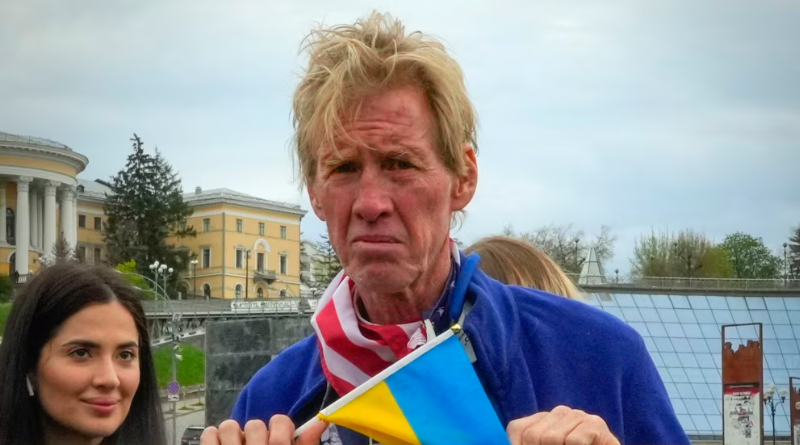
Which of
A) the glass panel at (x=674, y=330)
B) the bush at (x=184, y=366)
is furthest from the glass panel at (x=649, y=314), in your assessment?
the bush at (x=184, y=366)

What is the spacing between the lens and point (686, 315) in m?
51.5

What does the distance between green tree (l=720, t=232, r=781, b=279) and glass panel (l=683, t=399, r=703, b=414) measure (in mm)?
26845

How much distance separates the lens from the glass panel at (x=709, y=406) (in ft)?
153

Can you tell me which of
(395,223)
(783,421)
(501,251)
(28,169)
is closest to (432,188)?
(395,223)

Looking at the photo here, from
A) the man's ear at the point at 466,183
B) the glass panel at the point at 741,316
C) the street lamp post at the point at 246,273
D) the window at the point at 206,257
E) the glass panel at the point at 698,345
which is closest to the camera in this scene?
the man's ear at the point at 466,183

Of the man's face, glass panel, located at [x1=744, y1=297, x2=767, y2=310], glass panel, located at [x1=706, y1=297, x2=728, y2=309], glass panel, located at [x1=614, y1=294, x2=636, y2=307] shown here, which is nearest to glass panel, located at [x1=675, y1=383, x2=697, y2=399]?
glass panel, located at [x1=614, y1=294, x2=636, y2=307]

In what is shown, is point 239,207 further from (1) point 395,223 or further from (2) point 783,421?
(1) point 395,223

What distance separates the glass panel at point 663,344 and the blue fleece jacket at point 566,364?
48.2 metres

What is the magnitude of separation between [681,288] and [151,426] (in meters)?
51.1

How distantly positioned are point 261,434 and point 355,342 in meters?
0.28

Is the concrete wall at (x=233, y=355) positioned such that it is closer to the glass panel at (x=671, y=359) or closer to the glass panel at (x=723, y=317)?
the glass panel at (x=671, y=359)

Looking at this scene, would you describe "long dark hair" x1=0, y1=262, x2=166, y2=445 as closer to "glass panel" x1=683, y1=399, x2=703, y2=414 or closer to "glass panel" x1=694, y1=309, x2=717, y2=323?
"glass panel" x1=683, y1=399, x2=703, y2=414

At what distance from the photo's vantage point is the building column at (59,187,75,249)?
8494cm

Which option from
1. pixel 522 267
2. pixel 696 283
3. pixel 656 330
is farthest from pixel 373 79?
pixel 696 283
